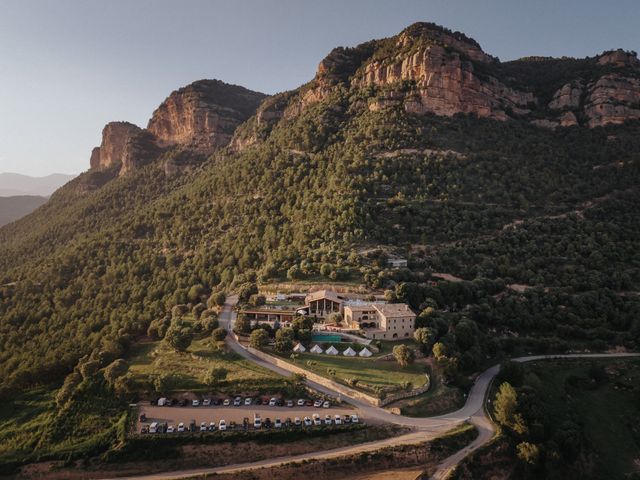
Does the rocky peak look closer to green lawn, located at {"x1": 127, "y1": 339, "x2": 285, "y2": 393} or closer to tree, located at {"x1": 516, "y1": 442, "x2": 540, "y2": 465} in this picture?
tree, located at {"x1": 516, "y1": 442, "x2": 540, "y2": 465}

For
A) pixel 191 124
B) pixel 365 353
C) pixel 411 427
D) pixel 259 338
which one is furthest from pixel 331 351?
pixel 191 124

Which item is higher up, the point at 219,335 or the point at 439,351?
the point at 439,351

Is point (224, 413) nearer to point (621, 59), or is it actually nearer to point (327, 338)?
point (327, 338)

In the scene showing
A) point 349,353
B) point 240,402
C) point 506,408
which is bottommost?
point 240,402

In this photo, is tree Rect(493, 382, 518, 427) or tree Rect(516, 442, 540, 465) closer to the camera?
tree Rect(516, 442, 540, 465)

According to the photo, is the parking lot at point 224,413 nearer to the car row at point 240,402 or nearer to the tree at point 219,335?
the car row at point 240,402

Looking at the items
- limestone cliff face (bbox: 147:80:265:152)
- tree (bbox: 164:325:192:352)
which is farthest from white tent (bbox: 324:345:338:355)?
limestone cliff face (bbox: 147:80:265:152)

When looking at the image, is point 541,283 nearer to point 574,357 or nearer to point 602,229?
point 574,357
